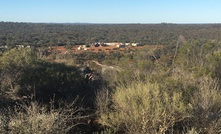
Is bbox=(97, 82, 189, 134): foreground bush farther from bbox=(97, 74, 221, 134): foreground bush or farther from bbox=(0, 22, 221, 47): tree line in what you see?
bbox=(0, 22, 221, 47): tree line

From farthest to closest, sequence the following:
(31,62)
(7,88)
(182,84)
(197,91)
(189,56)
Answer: (189,56)
(31,62)
(7,88)
(182,84)
(197,91)

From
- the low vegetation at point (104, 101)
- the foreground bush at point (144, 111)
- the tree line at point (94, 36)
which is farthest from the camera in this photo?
the tree line at point (94, 36)

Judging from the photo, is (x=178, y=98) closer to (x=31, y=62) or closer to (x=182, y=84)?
(x=182, y=84)

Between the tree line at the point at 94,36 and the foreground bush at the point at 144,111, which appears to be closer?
the foreground bush at the point at 144,111

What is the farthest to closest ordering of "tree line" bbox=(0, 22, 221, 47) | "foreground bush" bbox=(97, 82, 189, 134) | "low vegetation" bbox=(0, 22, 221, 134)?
1. "tree line" bbox=(0, 22, 221, 47)
2. "foreground bush" bbox=(97, 82, 189, 134)
3. "low vegetation" bbox=(0, 22, 221, 134)

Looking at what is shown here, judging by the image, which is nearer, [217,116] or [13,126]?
[13,126]

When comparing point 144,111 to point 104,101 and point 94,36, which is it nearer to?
point 104,101

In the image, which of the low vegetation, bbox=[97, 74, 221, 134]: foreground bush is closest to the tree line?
the low vegetation

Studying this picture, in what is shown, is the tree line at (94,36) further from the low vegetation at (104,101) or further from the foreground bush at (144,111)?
the foreground bush at (144,111)

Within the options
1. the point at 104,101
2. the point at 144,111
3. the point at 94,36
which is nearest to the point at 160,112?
the point at 144,111

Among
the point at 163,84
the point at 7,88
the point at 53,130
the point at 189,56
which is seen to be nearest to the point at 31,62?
the point at 7,88

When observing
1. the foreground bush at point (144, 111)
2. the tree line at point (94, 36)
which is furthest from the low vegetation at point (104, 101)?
the tree line at point (94, 36)
